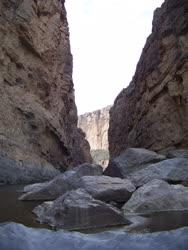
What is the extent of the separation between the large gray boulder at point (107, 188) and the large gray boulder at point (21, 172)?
8906mm

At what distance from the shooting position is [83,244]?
108 inches

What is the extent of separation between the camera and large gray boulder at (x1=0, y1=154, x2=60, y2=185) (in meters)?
16.3

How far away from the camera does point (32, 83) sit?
2273cm

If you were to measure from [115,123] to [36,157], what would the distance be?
1583 cm

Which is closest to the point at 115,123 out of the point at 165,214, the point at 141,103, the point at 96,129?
the point at 141,103

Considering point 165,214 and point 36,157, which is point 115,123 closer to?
point 36,157

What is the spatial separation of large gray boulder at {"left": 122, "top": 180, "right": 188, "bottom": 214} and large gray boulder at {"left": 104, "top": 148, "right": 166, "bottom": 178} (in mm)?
6430

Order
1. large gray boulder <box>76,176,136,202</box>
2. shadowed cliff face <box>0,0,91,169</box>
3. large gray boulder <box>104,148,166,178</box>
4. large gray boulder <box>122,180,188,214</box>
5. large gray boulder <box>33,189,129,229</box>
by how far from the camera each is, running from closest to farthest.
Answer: large gray boulder <box>33,189,129,229</box>, large gray boulder <box>122,180,188,214</box>, large gray boulder <box>76,176,136,202</box>, large gray boulder <box>104,148,166,178</box>, shadowed cliff face <box>0,0,91,169</box>

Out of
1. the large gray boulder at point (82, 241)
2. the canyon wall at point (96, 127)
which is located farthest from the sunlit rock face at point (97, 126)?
the large gray boulder at point (82, 241)

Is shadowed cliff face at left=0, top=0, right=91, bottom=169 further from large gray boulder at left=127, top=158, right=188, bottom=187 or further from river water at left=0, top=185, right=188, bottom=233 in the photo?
river water at left=0, top=185, right=188, bottom=233

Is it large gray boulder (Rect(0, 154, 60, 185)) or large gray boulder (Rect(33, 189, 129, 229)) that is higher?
large gray boulder (Rect(0, 154, 60, 185))

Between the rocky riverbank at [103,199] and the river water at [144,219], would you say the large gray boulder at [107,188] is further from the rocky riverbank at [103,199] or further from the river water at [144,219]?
the river water at [144,219]

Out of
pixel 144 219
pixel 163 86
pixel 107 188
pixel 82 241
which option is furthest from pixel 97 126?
pixel 82 241

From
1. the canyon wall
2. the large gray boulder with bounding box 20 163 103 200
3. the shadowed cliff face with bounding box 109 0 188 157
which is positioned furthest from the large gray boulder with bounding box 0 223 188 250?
the canyon wall
